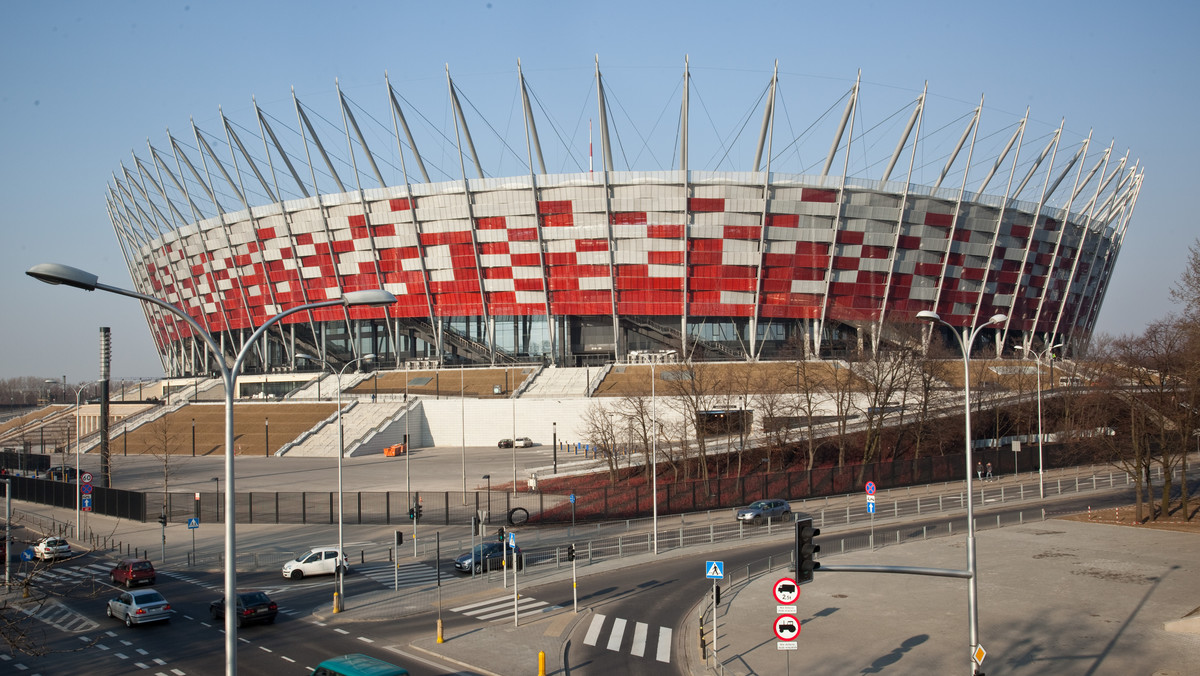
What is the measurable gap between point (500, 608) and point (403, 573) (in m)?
7.61

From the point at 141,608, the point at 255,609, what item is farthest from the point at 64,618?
the point at 255,609

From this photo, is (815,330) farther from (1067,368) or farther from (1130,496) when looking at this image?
(1130,496)

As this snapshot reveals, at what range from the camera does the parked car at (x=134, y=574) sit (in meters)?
31.3

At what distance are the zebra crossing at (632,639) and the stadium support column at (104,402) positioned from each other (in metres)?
47.7

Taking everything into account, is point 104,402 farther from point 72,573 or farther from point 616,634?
point 616,634

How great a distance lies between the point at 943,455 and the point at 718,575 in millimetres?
38924

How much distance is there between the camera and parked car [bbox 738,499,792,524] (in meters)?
42.2

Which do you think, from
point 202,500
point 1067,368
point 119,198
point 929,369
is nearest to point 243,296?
point 119,198

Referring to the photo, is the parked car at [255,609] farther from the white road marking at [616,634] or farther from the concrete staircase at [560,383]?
the concrete staircase at [560,383]

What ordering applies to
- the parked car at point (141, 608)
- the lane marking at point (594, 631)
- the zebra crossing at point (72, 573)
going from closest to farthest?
the lane marking at point (594, 631), the parked car at point (141, 608), the zebra crossing at point (72, 573)

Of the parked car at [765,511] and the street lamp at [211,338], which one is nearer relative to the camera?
the street lamp at [211,338]

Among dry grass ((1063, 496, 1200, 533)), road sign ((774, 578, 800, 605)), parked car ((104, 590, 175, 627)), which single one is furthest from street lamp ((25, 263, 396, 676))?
dry grass ((1063, 496, 1200, 533))

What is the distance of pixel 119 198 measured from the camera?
402ft

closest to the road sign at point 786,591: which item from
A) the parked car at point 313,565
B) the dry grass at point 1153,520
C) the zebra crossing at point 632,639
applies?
the zebra crossing at point 632,639
